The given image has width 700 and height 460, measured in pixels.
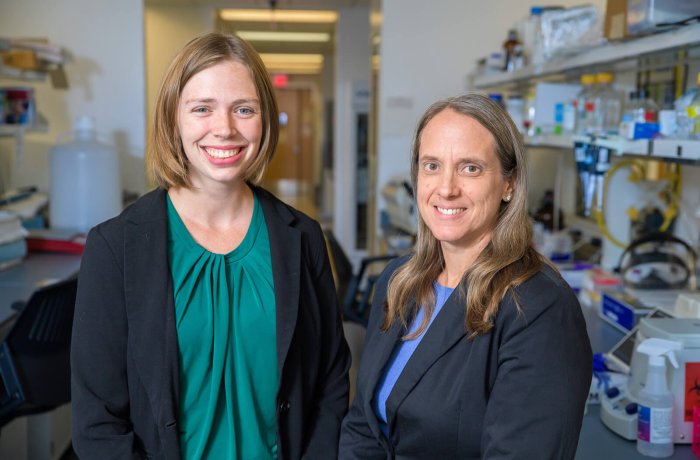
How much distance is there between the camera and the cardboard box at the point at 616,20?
7.29 feet

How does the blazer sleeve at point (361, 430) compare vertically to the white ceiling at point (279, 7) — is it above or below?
below

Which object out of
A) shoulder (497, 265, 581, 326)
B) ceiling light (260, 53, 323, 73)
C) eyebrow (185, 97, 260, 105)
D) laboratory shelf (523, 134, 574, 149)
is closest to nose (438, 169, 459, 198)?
shoulder (497, 265, 581, 326)

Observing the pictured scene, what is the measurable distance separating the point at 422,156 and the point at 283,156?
1637cm

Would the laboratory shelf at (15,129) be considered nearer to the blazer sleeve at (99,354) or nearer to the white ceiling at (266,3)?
the blazer sleeve at (99,354)

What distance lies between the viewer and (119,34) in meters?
5.05

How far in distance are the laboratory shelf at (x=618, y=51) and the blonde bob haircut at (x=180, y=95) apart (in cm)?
112

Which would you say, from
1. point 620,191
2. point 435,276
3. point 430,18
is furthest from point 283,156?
point 435,276

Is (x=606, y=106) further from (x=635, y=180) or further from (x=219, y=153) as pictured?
(x=219, y=153)

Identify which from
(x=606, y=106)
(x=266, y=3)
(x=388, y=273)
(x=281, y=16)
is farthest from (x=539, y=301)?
(x=281, y=16)

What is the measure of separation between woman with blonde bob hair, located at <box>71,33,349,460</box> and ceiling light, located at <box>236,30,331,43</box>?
28.1ft

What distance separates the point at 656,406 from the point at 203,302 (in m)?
0.98

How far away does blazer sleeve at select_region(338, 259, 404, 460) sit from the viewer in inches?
56.5

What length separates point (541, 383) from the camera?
1122 millimetres

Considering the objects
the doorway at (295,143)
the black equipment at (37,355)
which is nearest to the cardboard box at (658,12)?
the black equipment at (37,355)
